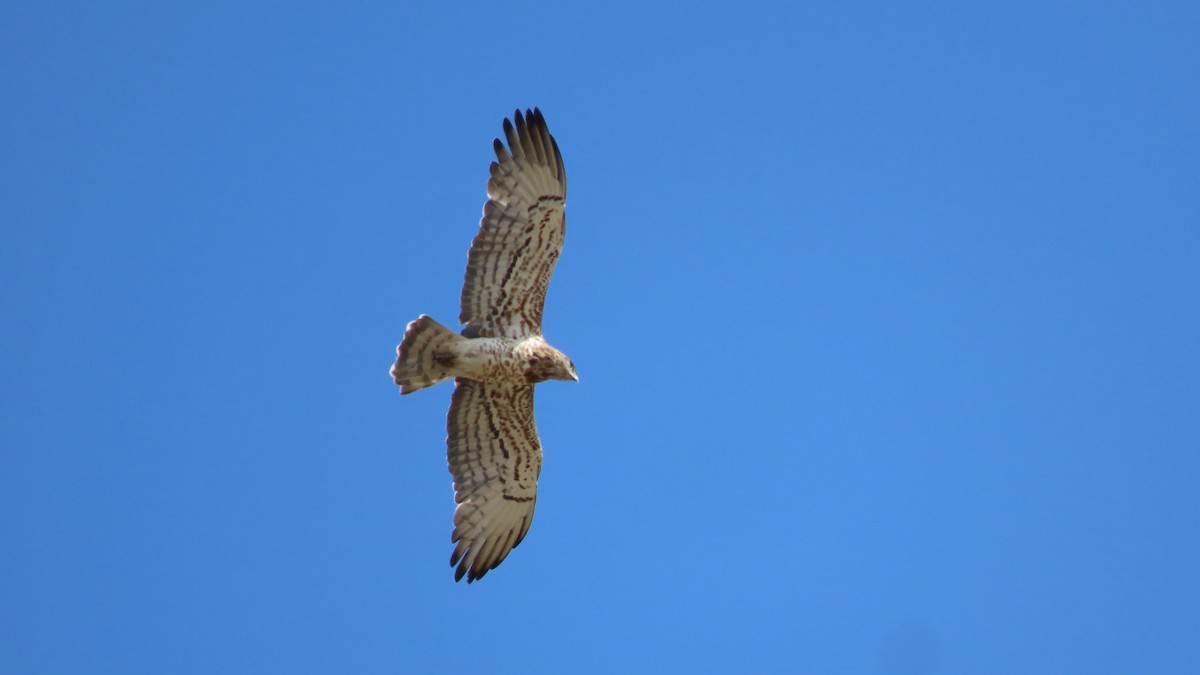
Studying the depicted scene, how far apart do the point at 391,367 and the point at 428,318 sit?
470mm

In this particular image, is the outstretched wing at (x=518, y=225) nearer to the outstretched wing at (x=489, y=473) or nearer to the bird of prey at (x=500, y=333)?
the bird of prey at (x=500, y=333)

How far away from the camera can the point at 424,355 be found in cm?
1105

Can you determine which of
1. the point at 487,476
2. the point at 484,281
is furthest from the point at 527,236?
the point at 487,476

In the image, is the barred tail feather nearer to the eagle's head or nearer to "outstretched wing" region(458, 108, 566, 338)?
"outstretched wing" region(458, 108, 566, 338)

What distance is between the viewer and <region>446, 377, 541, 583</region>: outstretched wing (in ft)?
38.5

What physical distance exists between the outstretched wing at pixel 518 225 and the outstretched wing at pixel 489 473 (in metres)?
0.74

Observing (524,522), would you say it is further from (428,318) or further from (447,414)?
(428,318)

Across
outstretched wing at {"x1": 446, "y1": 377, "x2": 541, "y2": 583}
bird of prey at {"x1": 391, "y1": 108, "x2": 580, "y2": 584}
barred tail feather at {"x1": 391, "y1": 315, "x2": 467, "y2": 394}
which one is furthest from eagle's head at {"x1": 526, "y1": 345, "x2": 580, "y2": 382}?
barred tail feather at {"x1": 391, "y1": 315, "x2": 467, "y2": 394}

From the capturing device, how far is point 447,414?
38.9ft

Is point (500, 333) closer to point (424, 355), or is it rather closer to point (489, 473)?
point (424, 355)

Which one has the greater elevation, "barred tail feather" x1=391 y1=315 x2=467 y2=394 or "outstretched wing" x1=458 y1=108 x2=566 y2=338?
"outstretched wing" x1=458 y1=108 x2=566 y2=338

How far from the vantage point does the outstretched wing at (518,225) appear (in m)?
11.2

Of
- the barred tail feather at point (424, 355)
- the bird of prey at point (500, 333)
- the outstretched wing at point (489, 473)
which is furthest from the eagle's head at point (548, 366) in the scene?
the barred tail feather at point (424, 355)

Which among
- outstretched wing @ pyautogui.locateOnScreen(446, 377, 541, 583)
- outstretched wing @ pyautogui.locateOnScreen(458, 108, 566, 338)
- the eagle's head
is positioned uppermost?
outstretched wing @ pyautogui.locateOnScreen(458, 108, 566, 338)
